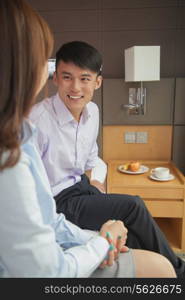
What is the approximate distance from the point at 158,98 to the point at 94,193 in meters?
1.17

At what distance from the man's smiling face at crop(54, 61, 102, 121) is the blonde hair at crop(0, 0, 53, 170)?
823mm

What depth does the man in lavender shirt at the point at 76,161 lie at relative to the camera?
140 cm

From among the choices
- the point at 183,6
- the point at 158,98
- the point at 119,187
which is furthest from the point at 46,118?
the point at 183,6

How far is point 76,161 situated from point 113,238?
0.65 m

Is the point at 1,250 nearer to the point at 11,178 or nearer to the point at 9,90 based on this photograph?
the point at 11,178

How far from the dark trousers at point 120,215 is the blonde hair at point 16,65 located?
32.4 inches

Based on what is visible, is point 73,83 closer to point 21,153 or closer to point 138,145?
point 21,153

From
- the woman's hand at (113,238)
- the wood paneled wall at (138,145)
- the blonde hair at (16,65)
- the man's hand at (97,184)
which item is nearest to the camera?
the blonde hair at (16,65)

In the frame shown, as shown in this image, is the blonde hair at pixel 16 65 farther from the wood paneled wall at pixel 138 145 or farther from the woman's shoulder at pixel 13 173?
the wood paneled wall at pixel 138 145

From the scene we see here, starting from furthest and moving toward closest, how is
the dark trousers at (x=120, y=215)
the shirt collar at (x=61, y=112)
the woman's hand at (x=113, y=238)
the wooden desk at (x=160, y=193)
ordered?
the wooden desk at (x=160, y=193) < the shirt collar at (x=61, y=112) < the dark trousers at (x=120, y=215) < the woman's hand at (x=113, y=238)

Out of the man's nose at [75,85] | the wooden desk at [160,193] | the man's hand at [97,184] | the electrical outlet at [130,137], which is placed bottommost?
the wooden desk at [160,193]

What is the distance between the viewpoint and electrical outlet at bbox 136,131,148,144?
2.42 metres

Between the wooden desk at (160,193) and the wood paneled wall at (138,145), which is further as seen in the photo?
the wood paneled wall at (138,145)

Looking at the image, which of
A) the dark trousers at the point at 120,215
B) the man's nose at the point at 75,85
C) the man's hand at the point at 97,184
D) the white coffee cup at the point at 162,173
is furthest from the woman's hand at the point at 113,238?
the white coffee cup at the point at 162,173
